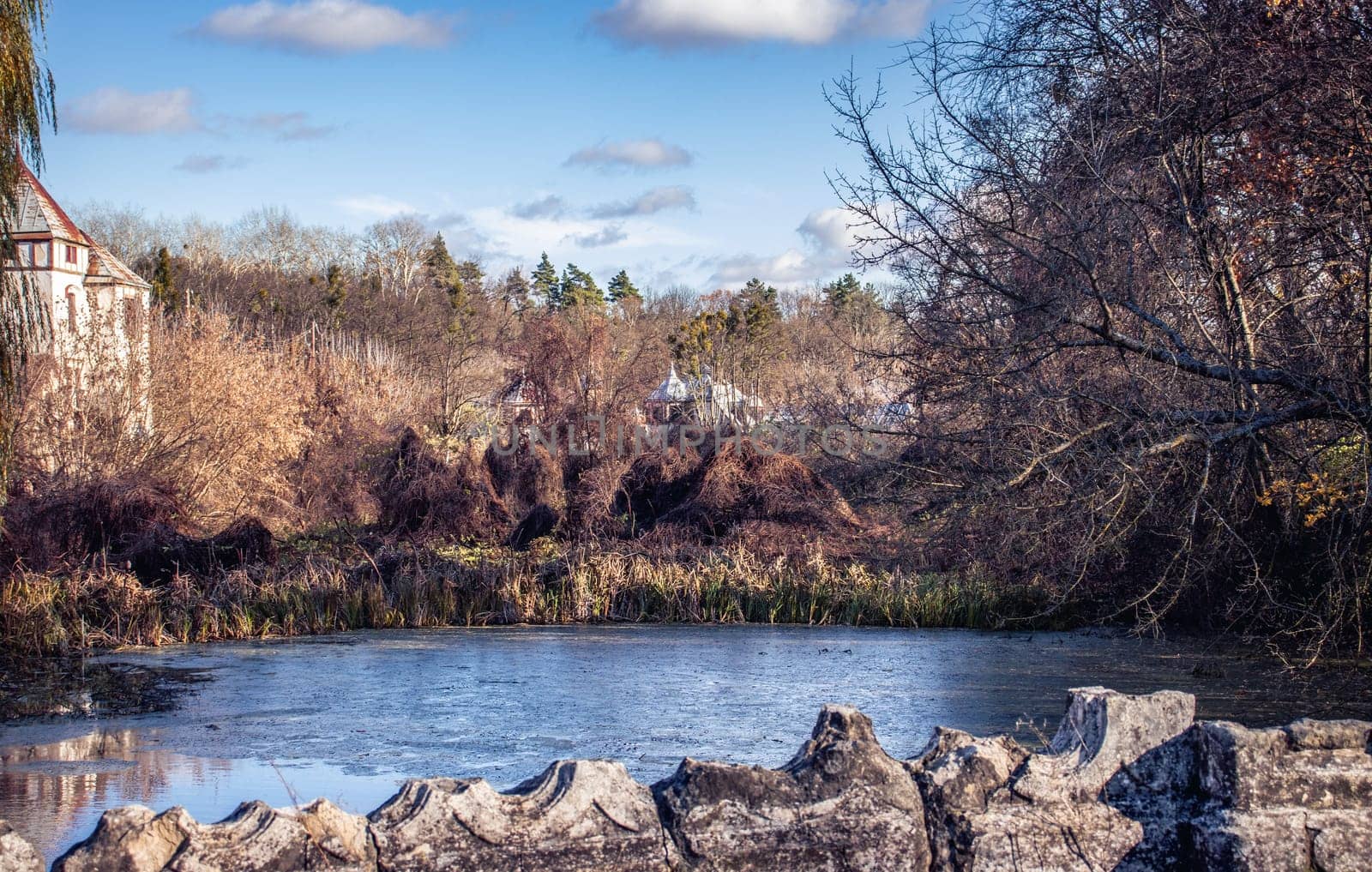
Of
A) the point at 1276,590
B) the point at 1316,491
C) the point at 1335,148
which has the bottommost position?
the point at 1276,590

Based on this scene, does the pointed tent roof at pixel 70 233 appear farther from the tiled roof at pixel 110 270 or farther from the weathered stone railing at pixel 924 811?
the weathered stone railing at pixel 924 811

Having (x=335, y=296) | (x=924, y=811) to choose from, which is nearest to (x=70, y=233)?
(x=335, y=296)

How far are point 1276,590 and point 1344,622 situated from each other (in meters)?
0.66

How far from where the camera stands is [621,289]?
296ft

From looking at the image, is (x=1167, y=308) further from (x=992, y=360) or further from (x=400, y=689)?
(x=400, y=689)

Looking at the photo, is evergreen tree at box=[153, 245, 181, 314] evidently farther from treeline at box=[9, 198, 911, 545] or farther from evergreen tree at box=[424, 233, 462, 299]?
evergreen tree at box=[424, 233, 462, 299]

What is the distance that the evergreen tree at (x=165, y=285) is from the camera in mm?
51447

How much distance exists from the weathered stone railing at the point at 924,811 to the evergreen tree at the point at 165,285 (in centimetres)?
5027

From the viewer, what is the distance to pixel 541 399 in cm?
2633

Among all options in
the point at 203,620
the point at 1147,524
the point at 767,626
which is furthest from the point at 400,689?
the point at 1147,524

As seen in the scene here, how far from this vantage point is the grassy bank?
14227mm

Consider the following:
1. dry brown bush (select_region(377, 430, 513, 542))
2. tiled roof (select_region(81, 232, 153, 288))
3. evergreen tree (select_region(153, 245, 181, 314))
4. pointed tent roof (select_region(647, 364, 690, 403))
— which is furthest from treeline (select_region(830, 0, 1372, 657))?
evergreen tree (select_region(153, 245, 181, 314))

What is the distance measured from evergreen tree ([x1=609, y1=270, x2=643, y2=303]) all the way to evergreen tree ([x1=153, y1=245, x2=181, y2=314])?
34211mm

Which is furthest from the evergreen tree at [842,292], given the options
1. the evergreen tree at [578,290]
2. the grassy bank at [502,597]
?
the grassy bank at [502,597]
